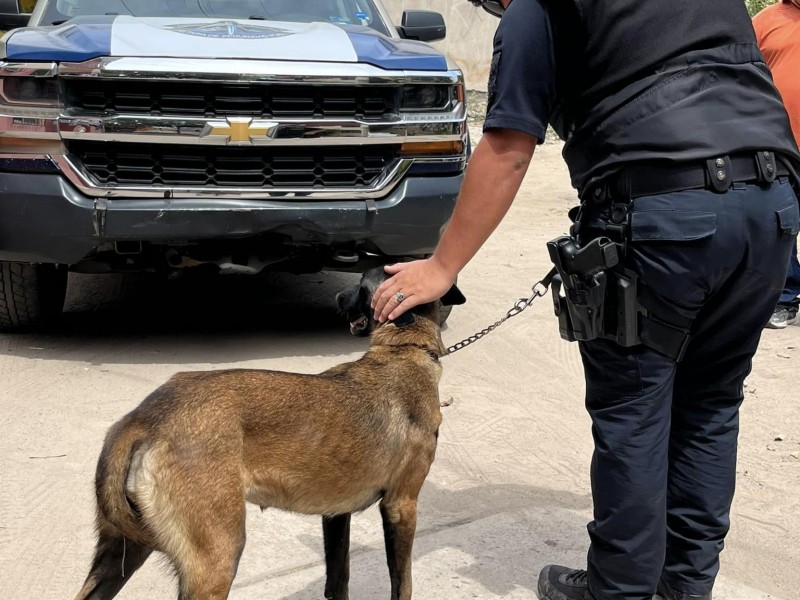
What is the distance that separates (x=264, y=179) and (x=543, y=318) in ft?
7.25

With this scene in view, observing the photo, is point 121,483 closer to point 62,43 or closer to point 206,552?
point 206,552

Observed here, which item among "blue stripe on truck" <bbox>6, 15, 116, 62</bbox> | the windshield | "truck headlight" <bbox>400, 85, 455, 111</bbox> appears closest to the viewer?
"blue stripe on truck" <bbox>6, 15, 116, 62</bbox>

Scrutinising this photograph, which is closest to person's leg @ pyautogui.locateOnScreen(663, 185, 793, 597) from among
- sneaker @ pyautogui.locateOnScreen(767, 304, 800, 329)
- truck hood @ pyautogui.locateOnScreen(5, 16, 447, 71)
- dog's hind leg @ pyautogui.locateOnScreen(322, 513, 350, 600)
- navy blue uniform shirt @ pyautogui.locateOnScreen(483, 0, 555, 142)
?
navy blue uniform shirt @ pyautogui.locateOnScreen(483, 0, 555, 142)

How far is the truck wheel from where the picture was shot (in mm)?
6039

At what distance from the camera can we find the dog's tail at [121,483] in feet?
9.07

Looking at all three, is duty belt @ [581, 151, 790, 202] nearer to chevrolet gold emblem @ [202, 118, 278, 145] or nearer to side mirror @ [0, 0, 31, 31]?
chevrolet gold emblem @ [202, 118, 278, 145]

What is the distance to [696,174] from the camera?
269cm

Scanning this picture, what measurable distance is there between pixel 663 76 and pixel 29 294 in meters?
4.49

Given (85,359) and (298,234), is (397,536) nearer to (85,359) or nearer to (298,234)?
(298,234)

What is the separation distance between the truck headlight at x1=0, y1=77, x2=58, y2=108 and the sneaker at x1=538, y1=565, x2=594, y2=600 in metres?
3.58

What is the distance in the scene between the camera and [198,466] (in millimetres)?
2791

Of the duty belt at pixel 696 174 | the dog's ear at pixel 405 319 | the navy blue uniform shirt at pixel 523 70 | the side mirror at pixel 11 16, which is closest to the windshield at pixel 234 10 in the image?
the side mirror at pixel 11 16

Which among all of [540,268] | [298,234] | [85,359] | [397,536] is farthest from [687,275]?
[540,268]

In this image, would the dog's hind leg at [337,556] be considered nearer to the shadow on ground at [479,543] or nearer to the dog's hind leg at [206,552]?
the shadow on ground at [479,543]
